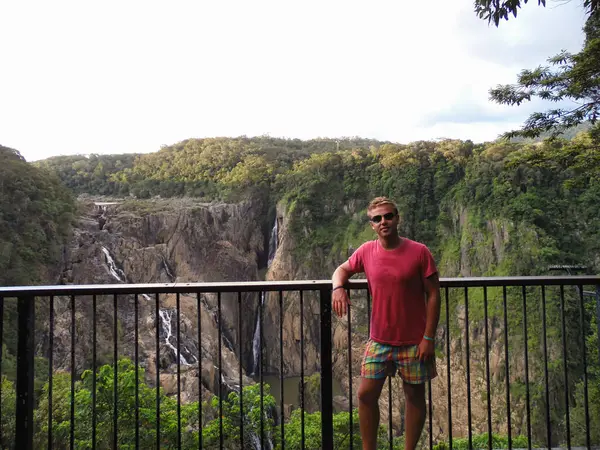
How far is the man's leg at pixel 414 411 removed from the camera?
76.2 inches

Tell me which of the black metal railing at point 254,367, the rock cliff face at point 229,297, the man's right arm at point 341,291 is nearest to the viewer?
the man's right arm at point 341,291

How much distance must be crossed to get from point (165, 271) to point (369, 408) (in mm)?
28770

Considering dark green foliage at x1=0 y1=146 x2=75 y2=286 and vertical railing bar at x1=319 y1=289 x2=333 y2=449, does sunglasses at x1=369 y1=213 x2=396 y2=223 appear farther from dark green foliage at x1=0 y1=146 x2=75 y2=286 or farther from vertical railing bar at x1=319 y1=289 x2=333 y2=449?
dark green foliage at x1=0 y1=146 x2=75 y2=286

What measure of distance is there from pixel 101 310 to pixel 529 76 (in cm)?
2050

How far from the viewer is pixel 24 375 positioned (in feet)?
7.06

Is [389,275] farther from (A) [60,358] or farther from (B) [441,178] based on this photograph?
(B) [441,178]

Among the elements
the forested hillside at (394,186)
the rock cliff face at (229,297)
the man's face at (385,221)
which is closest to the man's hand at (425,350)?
the man's face at (385,221)

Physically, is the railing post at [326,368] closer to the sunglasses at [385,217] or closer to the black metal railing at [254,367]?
the black metal railing at [254,367]

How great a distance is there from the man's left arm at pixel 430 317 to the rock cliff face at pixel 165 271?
1592 centimetres

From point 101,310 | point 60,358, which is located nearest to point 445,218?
point 101,310

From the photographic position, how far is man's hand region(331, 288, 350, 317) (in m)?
1.97

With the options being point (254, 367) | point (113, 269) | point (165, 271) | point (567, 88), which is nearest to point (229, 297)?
point (165, 271)

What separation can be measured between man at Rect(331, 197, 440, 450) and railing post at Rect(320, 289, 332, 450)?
240 millimetres

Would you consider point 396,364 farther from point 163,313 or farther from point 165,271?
point 165,271
